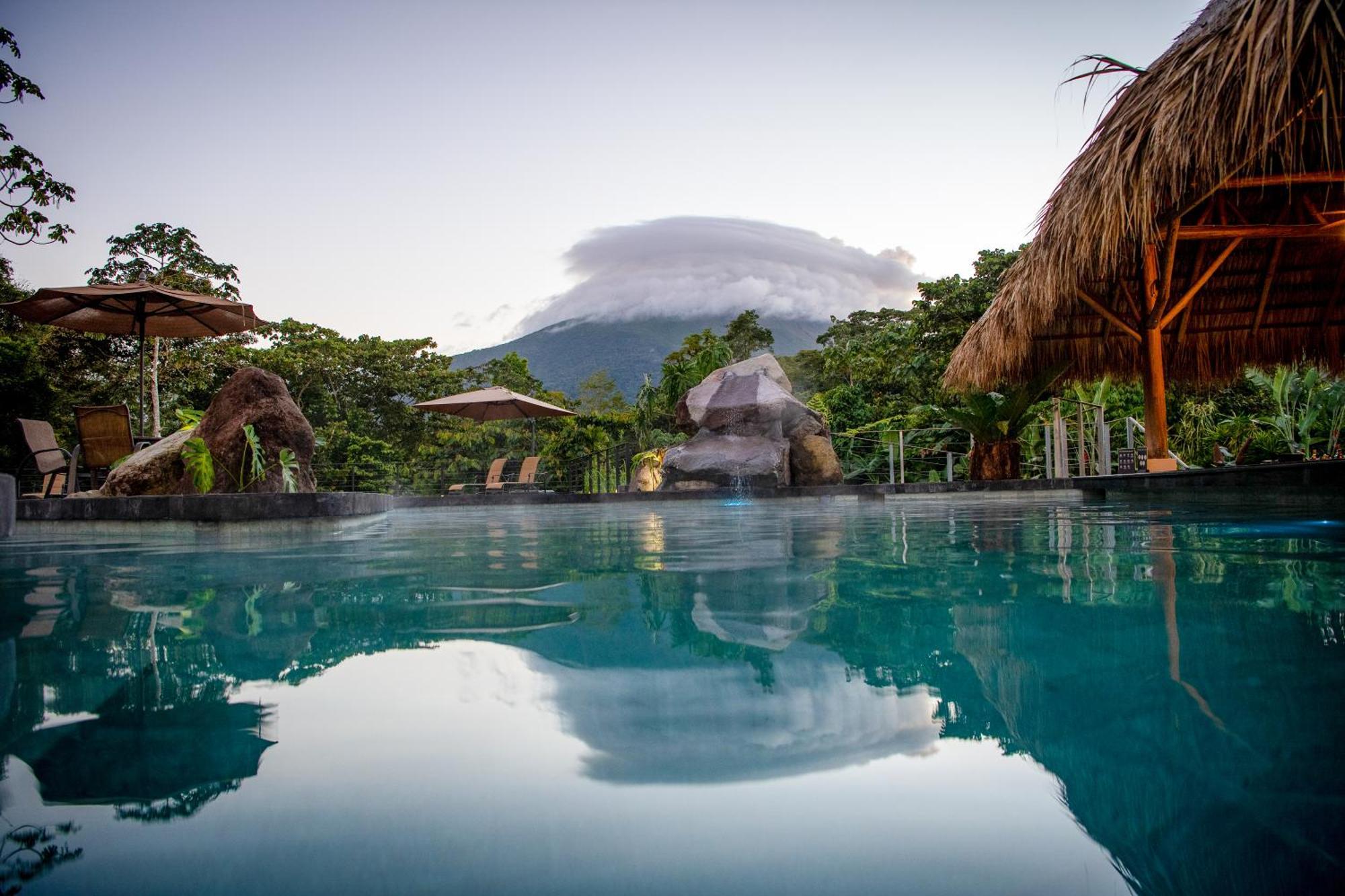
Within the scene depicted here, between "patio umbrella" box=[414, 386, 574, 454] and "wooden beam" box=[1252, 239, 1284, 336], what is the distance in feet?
36.6

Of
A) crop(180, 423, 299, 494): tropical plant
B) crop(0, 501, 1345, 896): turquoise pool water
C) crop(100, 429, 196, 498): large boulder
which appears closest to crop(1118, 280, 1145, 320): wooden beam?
crop(0, 501, 1345, 896): turquoise pool water

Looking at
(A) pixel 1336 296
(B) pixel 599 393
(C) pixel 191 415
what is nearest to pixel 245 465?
(C) pixel 191 415

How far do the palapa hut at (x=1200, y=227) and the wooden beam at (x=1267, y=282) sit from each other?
1.1 inches

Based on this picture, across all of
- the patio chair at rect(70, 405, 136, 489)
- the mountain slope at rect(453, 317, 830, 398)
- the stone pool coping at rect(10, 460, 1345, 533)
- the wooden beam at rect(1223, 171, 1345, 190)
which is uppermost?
the mountain slope at rect(453, 317, 830, 398)

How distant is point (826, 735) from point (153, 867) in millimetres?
613

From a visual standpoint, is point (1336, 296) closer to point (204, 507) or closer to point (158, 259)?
point (204, 507)

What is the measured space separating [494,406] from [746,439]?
684 centimetres

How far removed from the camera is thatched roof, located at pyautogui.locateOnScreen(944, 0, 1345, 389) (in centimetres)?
466

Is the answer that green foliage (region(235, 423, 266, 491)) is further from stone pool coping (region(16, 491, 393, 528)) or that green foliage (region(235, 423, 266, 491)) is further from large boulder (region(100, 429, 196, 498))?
stone pool coping (region(16, 491, 393, 528))

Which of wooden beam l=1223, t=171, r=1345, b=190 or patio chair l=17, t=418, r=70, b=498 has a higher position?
wooden beam l=1223, t=171, r=1345, b=190

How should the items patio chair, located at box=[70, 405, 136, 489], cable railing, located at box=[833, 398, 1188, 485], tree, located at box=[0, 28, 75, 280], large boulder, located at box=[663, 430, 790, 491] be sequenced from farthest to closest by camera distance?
large boulder, located at box=[663, 430, 790, 491] → cable railing, located at box=[833, 398, 1188, 485] → tree, located at box=[0, 28, 75, 280] → patio chair, located at box=[70, 405, 136, 489]

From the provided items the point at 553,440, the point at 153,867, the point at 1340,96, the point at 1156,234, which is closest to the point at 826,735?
the point at 153,867

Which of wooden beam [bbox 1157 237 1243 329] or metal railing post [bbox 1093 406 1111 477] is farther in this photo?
metal railing post [bbox 1093 406 1111 477]

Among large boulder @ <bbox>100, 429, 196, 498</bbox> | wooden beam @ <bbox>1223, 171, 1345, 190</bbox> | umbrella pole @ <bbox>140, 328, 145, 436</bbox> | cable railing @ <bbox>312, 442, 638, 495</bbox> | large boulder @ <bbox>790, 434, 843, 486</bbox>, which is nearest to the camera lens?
wooden beam @ <bbox>1223, 171, 1345, 190</bbox>
